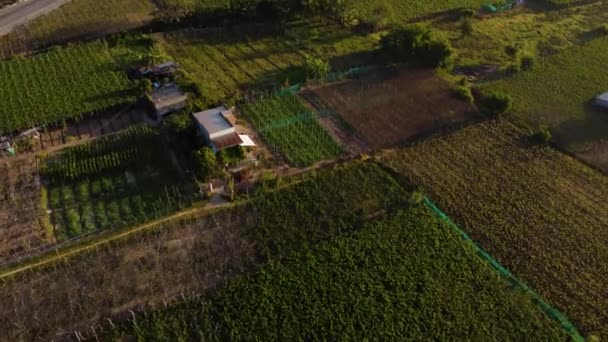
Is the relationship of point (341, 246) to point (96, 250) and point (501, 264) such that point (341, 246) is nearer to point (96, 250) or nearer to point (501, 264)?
point (501, 264)

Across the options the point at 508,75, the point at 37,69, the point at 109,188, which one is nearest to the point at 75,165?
the point at 109,188

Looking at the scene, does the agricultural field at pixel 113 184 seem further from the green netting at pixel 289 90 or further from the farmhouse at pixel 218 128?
the green netting at pixel 289 90

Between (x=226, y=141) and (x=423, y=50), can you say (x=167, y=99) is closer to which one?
(x=226, y=141)

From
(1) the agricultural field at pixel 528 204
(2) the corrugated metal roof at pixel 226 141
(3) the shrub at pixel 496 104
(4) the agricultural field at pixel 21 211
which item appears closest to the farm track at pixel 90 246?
(4) the agricultural field at pixel 21 211

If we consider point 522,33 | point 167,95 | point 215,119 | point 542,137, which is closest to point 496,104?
point 542,137

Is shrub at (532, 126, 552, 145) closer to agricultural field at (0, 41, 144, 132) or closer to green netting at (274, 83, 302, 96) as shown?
green netting at (274, 83, 302, 96)

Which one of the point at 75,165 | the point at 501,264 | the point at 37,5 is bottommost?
the point at 501,264
